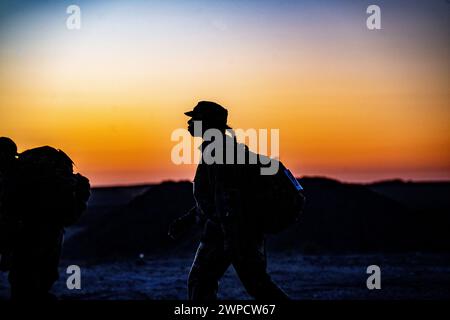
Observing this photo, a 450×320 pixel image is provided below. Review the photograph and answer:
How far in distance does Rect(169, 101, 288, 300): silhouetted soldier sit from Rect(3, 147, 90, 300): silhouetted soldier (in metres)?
1.04

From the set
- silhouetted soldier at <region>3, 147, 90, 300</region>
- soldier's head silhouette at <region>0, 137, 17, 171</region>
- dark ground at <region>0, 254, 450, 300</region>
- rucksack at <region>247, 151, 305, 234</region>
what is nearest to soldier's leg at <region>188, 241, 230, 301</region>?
rucksack at <region>247, 151, 305, 234</region>

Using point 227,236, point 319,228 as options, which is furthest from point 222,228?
point 319,228

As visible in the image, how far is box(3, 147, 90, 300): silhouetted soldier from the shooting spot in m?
5.16

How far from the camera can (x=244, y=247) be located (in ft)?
15.2

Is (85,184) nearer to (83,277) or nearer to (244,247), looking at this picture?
(244,247)

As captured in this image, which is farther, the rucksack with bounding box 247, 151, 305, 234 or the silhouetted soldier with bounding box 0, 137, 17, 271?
the silhouetted soldier with bounding box 0, 137, 17, 271

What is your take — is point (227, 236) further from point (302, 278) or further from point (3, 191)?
point (302, 278)

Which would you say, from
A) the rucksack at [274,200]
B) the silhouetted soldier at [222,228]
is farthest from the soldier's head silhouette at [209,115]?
the rucksack at [274,200]

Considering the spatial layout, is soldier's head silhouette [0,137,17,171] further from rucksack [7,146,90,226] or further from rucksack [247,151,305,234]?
rucksack [247,151,305,234]

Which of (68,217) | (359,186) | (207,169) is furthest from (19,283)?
(359,186)

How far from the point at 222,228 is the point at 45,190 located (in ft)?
5.45

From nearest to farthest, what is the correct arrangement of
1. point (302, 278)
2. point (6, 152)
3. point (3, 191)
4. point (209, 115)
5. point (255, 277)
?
point (255, 277) → point (209, 115) → point (3, 191) → point (6, 152) → point (302, 278)

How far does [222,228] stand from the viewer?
4660 millimetres

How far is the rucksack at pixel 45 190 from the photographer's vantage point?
16.9 ft
